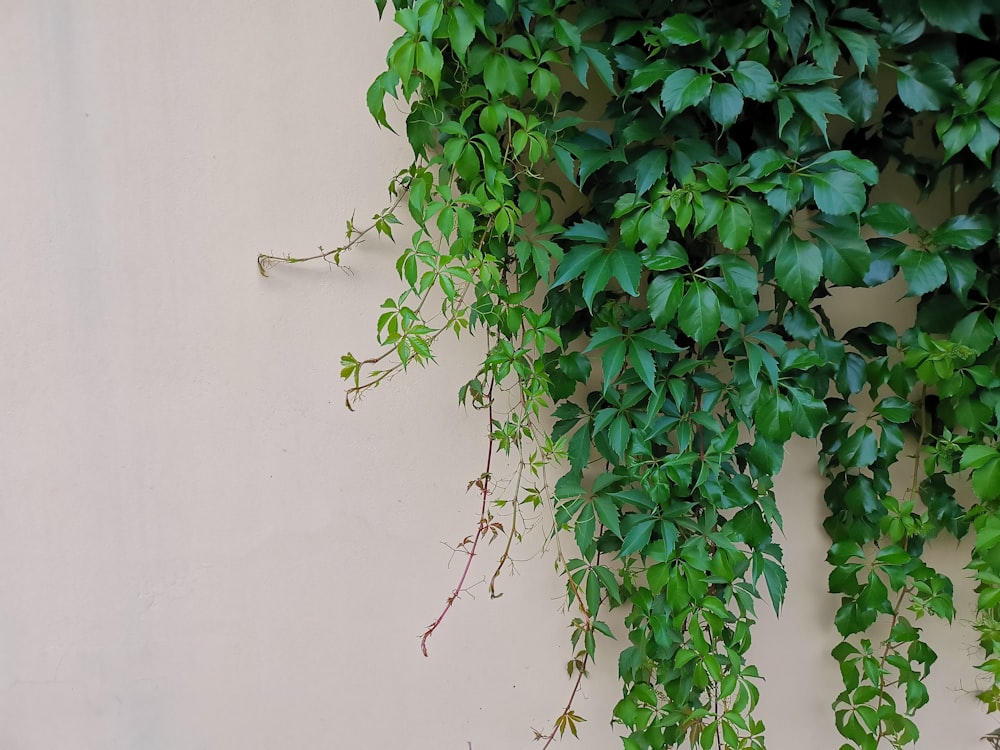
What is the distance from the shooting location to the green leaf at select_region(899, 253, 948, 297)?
953 millimetres

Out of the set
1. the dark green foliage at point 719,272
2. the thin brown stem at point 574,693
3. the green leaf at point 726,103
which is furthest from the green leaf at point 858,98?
the thin brown stem at point 574,693

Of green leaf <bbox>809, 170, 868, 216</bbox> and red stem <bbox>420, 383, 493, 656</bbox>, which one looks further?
red stem <bbox>420, 383, 493, 656</bbox>

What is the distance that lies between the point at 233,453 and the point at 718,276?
948 mm

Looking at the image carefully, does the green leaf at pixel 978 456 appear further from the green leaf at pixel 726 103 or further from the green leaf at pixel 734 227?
the green leaf at pixel 726 103

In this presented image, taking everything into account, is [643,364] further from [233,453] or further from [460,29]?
[233,453]

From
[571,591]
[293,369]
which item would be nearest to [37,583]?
[293,369]

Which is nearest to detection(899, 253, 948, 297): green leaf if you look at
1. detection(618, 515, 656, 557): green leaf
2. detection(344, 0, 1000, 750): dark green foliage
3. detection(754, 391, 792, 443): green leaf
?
detection(344, 0, 1000, 750): dark green foliage

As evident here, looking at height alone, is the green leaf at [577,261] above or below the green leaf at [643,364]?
above

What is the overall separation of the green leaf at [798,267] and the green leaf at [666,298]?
0.48 feet

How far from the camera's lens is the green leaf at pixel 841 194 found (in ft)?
2.81

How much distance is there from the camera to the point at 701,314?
874 millimetres

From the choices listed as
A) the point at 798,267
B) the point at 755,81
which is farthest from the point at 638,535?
the point at 755,81

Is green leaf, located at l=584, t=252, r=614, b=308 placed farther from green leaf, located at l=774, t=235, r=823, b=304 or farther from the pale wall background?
the pale wall background

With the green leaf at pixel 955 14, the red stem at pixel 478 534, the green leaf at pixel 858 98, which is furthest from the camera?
the red stem at pixel 478 534
